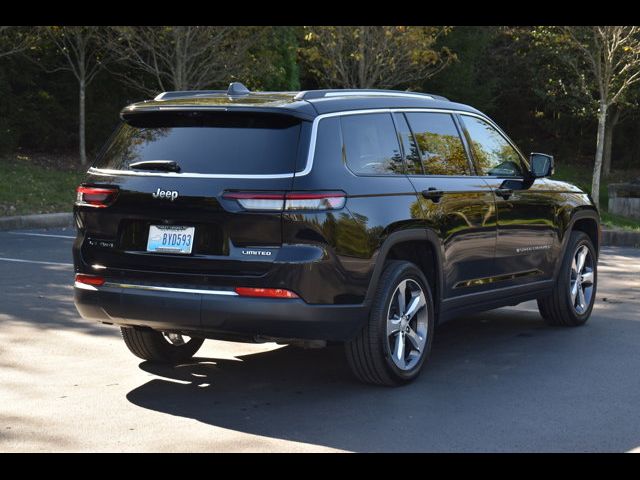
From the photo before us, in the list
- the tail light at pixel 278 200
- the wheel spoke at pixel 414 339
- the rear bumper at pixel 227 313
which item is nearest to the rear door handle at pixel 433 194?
the wheel spoke at pixel 414 339

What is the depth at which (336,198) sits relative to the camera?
6.28 m

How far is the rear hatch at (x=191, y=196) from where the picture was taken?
614 cm

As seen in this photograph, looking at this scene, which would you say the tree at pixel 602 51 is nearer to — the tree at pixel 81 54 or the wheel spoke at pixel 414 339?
the tree at pixel 81 54

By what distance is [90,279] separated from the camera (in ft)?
21.7

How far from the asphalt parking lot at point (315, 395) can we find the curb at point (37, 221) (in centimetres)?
800

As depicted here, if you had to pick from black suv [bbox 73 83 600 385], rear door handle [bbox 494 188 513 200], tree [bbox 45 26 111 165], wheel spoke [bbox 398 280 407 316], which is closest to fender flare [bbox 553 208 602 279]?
rear door handle [bbox 494 188 513 200]

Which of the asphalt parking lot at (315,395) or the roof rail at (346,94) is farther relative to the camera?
the roof rail at (346,94)

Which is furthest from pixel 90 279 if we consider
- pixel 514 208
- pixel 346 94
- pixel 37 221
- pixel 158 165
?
pixel 37 221

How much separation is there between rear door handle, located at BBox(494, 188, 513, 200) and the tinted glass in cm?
94

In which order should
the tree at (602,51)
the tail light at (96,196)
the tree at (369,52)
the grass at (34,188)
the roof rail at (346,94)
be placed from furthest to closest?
1. the tree at (369,52)
2. the tree at (602,51)
3. the grass at (34,188)
4. the roof rail at (346,94)
5. the tail light at (96,196)

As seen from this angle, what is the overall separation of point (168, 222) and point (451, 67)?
89.5 feet

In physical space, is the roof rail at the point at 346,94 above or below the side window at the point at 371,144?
above

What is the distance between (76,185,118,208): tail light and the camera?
6.54 metres
